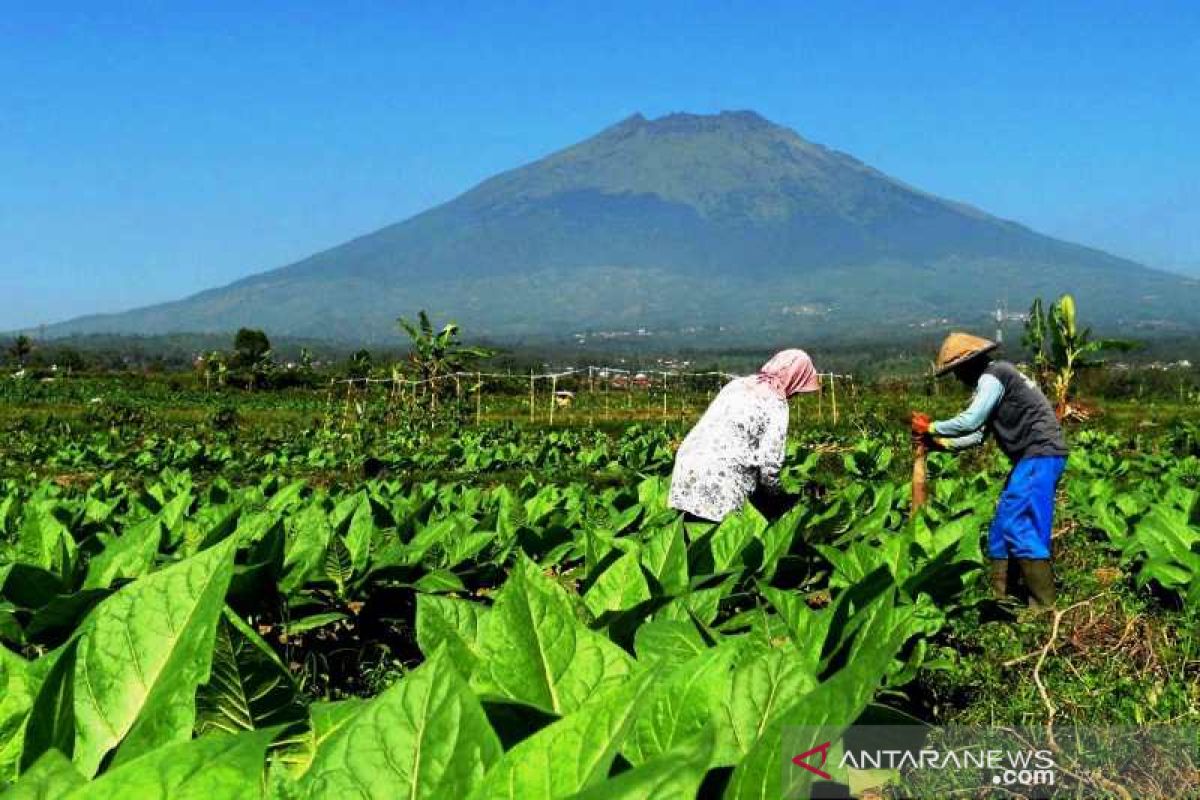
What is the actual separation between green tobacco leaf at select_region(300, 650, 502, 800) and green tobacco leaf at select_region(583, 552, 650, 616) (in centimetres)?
179

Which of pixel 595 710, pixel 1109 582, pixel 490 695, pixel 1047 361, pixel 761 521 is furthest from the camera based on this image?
pixel 1047 361

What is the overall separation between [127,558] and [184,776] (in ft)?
9.57

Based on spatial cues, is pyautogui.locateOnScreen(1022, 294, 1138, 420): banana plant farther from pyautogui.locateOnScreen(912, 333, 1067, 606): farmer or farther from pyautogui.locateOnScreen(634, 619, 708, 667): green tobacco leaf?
pyautogui.locateOnScreen(634, 619, 708, 667): green tobacco leaf

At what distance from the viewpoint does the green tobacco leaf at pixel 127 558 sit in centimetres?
354

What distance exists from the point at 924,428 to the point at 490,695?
18.8ft

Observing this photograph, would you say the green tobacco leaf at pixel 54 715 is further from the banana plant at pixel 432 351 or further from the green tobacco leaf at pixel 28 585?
the banana plant at pixel 432 351

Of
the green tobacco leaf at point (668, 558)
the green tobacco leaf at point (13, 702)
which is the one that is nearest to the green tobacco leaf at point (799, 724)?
the green tobacco leaf at point (13, 702)

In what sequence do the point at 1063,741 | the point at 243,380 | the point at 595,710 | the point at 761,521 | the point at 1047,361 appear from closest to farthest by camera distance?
the point at 595,710 → the point at 1063,741 → the point at 761,521 → the point at 1047,361 → the point at 243,380

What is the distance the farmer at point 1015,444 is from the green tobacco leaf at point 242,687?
5.30 metres

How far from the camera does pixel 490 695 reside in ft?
5.41

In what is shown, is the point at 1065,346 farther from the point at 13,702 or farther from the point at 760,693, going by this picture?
the point at 13,702

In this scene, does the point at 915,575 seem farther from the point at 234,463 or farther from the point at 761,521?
the point at 234,463

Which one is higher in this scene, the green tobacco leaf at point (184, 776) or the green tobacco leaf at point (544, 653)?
the green tobacco leaf at point (184, 776)

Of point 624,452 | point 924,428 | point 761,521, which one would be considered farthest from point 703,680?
point 624,452
